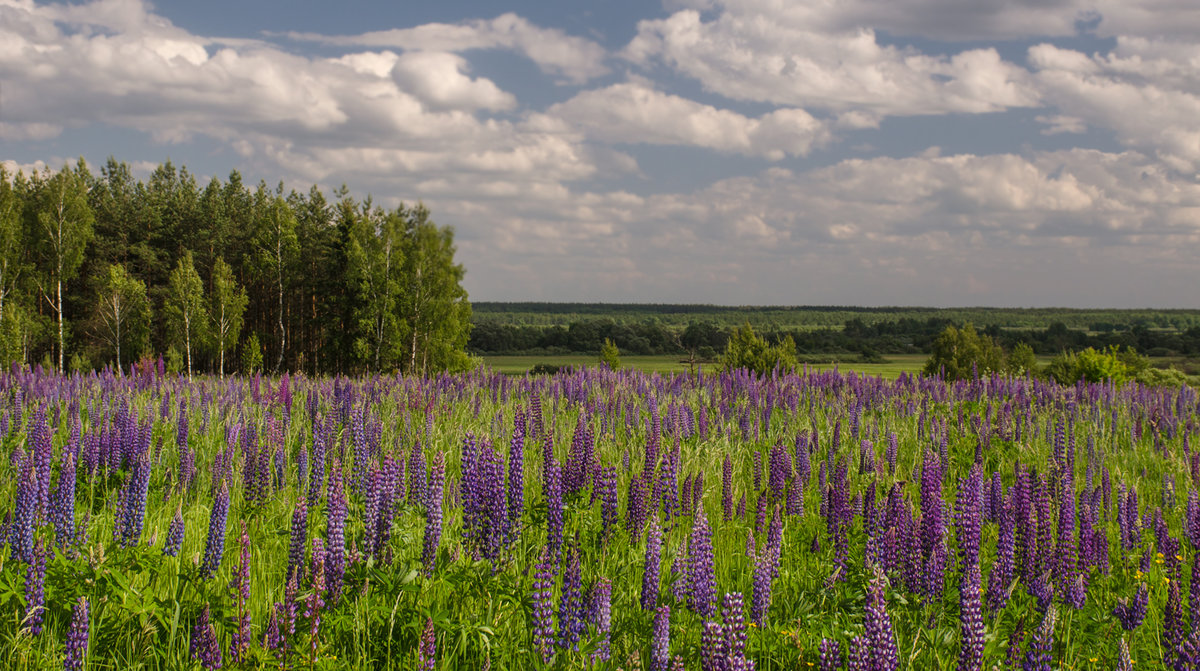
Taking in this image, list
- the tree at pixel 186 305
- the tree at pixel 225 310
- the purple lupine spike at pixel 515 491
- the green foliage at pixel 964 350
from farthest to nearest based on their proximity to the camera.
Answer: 1. the tree at pixel 225 310
2. the tree at pixel 186 305
3. the green foliage at pixel 964 350
4. the purple lupine spike at pixel 515 491

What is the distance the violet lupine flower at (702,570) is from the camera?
3.81 meters

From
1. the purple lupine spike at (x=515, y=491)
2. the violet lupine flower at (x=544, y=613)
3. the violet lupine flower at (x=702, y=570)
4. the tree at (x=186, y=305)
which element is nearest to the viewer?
the violet lupine flower at (x=544, y=613)

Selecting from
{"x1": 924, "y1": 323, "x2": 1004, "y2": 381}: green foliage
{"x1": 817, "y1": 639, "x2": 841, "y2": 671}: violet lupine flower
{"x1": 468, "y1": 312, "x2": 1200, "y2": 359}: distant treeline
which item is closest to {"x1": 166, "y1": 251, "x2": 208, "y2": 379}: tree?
{"x1": 468, "y1": 312, "x2": 1200, "y2": 359}: distant treeline

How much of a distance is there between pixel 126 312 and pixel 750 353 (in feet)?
187

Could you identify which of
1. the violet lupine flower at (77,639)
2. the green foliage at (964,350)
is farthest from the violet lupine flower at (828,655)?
the green foliage at (964,350)

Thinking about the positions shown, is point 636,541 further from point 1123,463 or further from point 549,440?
point 1123,463

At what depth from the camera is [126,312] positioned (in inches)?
2453

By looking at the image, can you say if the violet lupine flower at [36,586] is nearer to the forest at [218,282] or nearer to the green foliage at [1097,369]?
the green foliage at [1097,369]

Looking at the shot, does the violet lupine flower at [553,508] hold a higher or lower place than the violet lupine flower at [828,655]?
higher

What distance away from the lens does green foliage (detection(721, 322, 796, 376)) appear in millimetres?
23859

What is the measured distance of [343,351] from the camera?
6594cm

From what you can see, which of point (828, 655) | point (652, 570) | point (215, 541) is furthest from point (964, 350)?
point (215, 541)

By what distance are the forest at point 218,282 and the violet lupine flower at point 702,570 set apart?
179 ft

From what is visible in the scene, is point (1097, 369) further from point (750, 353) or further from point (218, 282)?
point (218, 282)
